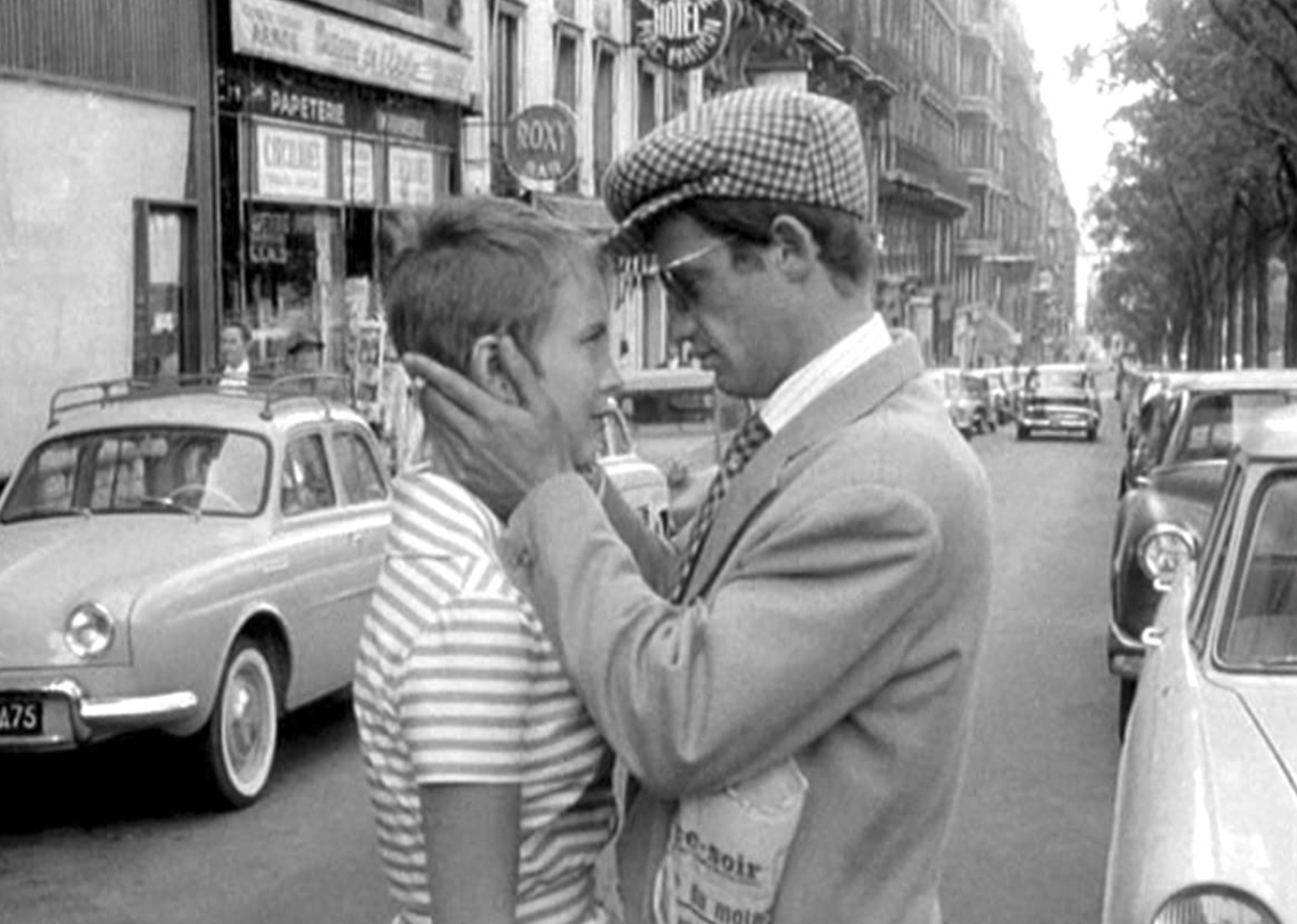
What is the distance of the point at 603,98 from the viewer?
113ft

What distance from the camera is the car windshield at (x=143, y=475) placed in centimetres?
956

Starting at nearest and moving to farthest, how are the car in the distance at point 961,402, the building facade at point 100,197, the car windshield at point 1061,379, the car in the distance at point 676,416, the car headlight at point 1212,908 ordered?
the car headlight at point 1212,908 < the car in the distance at point 676,416 < the building facade at point 100,197 < the car in the distance at point 961,402 < the car windshield at point 1061,379

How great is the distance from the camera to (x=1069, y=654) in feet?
45.2

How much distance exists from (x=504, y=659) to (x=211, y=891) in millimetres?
5556

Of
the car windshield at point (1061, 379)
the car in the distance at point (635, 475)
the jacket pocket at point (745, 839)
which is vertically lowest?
the car windshield at point (1061, 379)

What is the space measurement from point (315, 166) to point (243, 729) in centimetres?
1500

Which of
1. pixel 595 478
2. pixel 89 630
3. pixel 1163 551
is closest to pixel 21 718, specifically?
pixel 89 630

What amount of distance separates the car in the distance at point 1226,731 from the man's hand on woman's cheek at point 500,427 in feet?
5.43

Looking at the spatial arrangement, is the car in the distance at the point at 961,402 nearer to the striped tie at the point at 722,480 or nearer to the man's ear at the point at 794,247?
the striped tie at the point at 722,480

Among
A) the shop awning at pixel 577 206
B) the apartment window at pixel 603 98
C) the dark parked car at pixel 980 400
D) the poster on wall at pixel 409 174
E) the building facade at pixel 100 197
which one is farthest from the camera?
the dark parked car at pixel 980 400

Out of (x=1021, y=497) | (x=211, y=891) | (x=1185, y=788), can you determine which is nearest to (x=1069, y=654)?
(x=211, y=891)

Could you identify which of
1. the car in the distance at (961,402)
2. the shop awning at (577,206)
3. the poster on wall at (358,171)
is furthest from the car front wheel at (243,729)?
the car in the distance at (961,402)

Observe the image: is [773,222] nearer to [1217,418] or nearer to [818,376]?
[818,376]

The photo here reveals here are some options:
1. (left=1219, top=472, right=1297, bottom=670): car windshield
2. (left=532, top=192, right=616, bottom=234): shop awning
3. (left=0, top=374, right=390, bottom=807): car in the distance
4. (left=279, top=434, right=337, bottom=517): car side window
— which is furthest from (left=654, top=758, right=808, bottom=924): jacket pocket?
(left=532, top=192, right=616, bottom=234): shop awning
